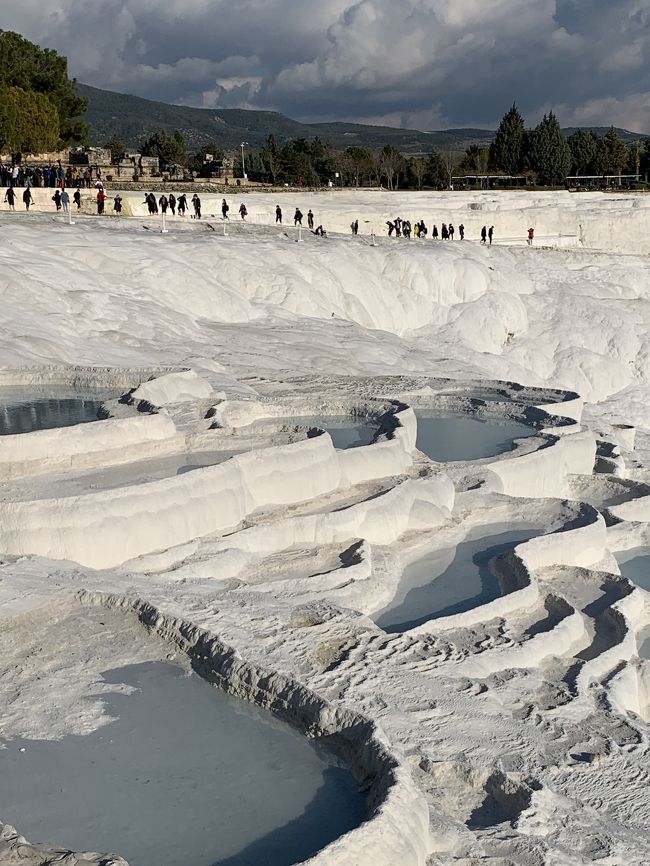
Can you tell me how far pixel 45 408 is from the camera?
34.3ft

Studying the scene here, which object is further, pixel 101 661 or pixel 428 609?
pixel 428 609

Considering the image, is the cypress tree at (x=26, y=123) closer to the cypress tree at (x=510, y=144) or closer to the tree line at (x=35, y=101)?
the tree line at (x=35, y=101)

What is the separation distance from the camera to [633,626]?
811 cm

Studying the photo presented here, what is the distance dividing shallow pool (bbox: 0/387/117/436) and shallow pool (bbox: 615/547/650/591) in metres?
5.14

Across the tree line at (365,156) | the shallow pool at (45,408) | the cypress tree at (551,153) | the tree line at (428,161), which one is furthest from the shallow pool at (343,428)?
the cypress tree at (551,153)

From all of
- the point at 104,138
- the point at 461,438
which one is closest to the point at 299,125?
the point at 104,138

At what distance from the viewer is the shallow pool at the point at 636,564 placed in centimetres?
976

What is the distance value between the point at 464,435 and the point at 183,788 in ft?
27.6

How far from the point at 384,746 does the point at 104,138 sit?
130 meters

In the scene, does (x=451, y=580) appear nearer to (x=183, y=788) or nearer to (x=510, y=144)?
(x=183, y=788)

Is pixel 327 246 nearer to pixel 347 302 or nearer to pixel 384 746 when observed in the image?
pixel 347 302

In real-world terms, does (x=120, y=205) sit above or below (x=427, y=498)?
above

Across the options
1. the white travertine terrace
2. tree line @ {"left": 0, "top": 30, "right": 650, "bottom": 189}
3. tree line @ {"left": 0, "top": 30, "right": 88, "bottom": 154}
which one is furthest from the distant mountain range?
the white travertine terrace

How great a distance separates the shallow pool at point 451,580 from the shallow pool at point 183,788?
8.19ft
